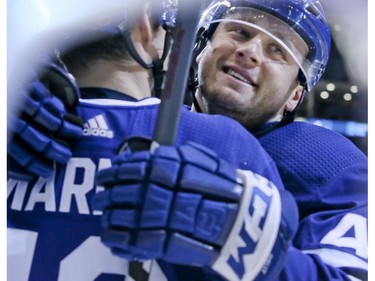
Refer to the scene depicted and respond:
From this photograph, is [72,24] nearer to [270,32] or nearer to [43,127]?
[43,127]

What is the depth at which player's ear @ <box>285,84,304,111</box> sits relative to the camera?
885 millimetres

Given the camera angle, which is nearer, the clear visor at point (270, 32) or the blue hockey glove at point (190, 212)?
the blue hockey glove at point (190, 212)

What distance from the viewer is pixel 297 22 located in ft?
2.58

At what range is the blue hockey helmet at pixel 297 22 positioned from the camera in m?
0.78

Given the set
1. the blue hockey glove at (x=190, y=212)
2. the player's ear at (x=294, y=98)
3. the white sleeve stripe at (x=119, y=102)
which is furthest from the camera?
the player's ear at (x=294, y=98)

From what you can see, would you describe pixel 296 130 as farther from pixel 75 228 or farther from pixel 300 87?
pixel 75 228

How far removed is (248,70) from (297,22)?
0.32 ft

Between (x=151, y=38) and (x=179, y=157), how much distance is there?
0.60 feet

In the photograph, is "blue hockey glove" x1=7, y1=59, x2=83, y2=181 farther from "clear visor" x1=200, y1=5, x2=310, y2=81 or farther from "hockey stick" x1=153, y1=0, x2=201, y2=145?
"clear visor" x1=200, y1=5, x2=310, y2=81

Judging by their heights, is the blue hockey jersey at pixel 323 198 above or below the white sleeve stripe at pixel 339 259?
above

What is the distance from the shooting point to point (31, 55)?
21.6 inches

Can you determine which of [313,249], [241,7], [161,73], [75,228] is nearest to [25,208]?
[75,228]

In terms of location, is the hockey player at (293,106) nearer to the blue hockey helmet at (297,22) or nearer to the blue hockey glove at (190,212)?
the blue hockey helmet at (297,22)

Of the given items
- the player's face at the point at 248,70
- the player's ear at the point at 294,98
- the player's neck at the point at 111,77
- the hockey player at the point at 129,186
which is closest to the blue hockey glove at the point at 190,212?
the hockey player at the point at 129,186
